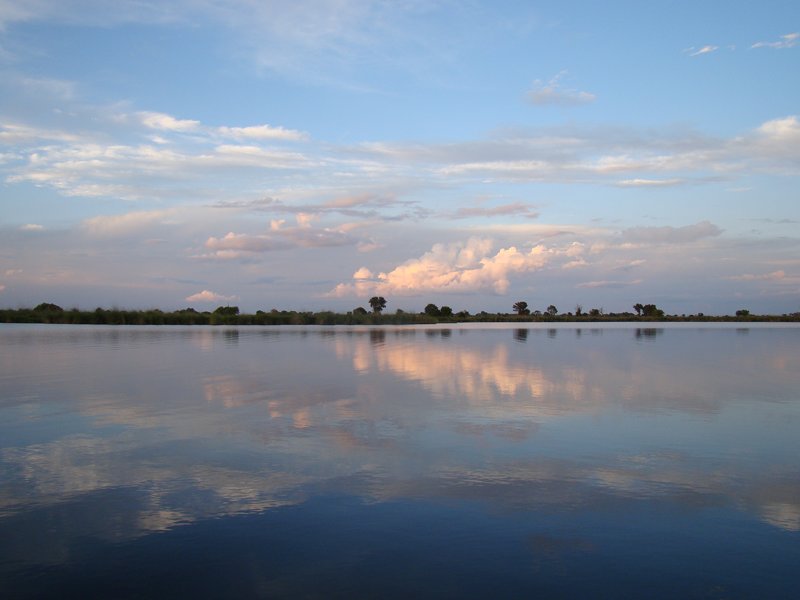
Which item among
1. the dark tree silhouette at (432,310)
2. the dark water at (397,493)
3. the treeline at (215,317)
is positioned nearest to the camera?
the dark water at (397,493)

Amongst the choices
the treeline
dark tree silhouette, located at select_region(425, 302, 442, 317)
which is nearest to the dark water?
the treeline

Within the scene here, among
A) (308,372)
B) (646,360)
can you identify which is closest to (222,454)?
(308,372)

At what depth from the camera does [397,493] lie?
747cm

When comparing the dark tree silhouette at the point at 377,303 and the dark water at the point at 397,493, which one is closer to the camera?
the dark water at the point at 397,493

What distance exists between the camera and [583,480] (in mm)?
8023

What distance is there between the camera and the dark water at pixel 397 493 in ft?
17.4

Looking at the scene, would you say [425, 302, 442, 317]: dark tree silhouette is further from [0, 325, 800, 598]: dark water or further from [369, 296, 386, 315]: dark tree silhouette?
[0, 325, 800, 598]: dark water

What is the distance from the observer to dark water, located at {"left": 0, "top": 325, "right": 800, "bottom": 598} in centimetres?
531

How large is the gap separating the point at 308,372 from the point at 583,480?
13.7 m

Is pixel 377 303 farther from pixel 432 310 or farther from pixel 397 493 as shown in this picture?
pixel 397 493

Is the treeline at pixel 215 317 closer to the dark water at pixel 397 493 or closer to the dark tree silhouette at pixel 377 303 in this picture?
the dark tree silhouette at pixel 377 303

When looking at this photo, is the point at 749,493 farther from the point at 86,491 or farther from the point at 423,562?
the point at 86,491

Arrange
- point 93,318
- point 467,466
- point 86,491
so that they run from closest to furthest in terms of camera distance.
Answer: point 86,491 → point 467,466 → point 93,318

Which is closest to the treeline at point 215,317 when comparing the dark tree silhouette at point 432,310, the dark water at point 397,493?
the dark tree silhouette at point 432,310
